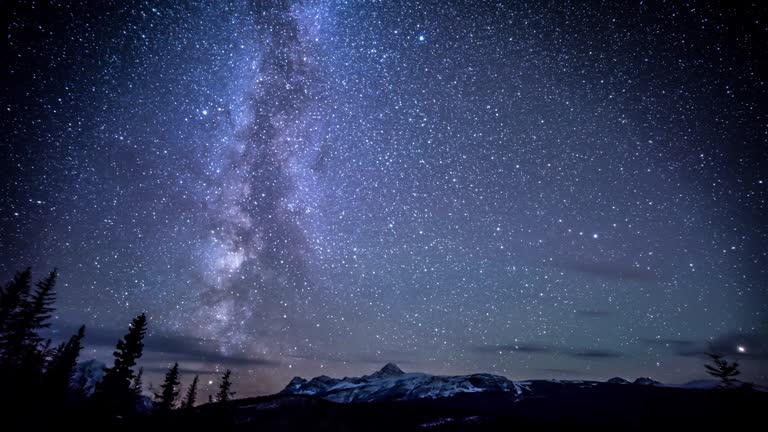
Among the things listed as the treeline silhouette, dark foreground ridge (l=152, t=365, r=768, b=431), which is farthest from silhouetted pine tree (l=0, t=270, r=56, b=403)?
dark foreground ridge (l=152, t=365, r=768, b=431)

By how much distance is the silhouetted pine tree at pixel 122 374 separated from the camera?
25.9 metres

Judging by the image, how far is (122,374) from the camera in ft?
90.0

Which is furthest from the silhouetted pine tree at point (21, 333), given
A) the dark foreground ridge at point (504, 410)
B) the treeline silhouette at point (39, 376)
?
the dark foreground ridge at point (504, 410)

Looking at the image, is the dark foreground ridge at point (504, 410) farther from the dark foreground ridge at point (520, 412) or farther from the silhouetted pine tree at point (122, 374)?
the silhouetted pine tree at point (122, 374)

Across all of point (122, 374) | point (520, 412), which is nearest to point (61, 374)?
point (122, 374)

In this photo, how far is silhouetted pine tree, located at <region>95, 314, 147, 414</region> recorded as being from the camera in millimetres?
25891

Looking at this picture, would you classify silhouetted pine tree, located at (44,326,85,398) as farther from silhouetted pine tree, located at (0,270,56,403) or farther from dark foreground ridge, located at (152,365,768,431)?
dark foreground ridge, located at (152,365,768,431)

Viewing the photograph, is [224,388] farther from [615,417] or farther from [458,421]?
[615,417]

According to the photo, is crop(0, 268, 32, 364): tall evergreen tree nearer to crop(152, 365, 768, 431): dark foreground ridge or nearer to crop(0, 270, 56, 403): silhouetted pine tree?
crop(0, 270, 56, 403): silhouetted pine tree

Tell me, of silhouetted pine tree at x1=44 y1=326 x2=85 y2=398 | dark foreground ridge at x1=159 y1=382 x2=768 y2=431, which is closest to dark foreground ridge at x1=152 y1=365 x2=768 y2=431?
dark foreground ridge at x1=159 y1=382 x2=768 y2=431

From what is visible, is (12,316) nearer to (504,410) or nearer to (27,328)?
(27,328)

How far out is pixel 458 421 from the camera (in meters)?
62.7

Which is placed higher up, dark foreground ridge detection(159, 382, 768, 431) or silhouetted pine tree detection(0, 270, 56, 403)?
silhouetted pine tree detection(0, 270, 56, 403)

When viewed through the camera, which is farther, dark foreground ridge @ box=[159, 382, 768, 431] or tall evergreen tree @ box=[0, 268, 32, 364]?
dark foreground ridge @ box=[159, 382, 768, 431]
